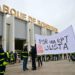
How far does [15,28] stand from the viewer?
6156 cm

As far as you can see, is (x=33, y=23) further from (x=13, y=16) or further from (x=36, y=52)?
(x=36, y=52)

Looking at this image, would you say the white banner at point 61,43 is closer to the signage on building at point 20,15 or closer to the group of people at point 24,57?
the group of people at point 24,57

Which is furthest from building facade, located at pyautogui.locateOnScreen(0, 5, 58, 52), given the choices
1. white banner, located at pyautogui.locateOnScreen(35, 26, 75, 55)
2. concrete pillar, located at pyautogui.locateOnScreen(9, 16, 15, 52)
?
white banner, located at pyautogui.locateOnScreen(35, 26, 75, 55)

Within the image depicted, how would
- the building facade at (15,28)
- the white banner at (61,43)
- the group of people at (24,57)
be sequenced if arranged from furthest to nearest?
1. the building facade at (15,28)
2. the group of people at (24,57)
3. the white banner at (61,43)

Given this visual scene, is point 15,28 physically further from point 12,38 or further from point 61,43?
point 61,43

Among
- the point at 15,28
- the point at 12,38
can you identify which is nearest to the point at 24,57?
the point at 12,38

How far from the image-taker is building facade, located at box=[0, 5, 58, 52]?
2172 inches

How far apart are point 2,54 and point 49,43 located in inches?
88.9

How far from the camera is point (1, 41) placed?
179 ft

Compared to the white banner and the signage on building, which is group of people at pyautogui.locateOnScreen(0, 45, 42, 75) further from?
the signage on building

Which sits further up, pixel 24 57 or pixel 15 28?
pixel 15 28

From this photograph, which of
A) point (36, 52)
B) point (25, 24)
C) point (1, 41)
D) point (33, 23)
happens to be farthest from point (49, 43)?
point (33, 23)

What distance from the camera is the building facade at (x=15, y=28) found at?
55178 mm

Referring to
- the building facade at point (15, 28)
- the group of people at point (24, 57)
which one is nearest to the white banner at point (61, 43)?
the group of people at point (24, 57)
